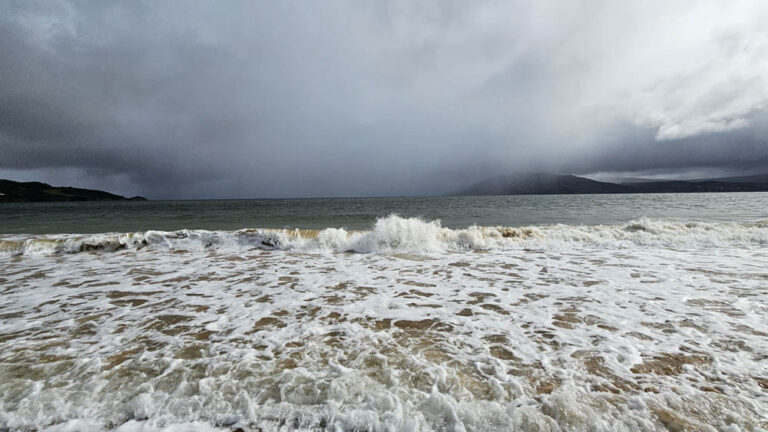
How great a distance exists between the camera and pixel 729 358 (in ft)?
13.2

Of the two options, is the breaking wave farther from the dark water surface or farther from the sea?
the dark water surface

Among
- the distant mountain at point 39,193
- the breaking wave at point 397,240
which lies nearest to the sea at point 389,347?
the breaking wave at point 397,240

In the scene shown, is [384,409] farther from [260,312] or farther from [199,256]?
[199,256]

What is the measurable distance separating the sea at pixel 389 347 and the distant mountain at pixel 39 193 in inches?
6161

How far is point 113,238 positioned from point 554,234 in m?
19.8

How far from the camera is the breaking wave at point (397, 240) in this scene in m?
13.1

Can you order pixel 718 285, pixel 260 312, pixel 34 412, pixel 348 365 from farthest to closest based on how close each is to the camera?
pixel 718 285
pixel 260 312
pixel 348 365
pixel 34 412

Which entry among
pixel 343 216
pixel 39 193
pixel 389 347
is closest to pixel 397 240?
pixel 389 347

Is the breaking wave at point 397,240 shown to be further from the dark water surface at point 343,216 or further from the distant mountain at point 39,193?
the distant mountain at point 39,193

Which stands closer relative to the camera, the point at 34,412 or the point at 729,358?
the point at 34,412

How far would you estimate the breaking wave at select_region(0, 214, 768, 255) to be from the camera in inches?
516

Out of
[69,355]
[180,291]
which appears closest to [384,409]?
[69,355]

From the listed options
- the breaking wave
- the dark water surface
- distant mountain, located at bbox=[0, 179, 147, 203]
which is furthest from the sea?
distant mountain, located at bbox=[0, 179, 147, 203]

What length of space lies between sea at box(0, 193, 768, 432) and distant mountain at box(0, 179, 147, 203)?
156 meters
